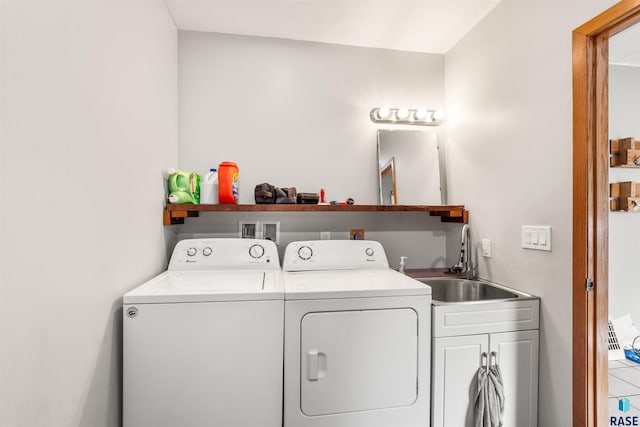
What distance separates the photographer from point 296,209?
1.93 metres

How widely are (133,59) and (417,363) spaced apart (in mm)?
1964

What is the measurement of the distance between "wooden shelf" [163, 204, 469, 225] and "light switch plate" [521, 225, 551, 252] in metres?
0.53

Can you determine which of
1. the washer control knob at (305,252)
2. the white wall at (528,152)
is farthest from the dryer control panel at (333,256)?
the white wall at (528,152)

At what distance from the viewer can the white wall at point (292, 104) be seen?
2109mm

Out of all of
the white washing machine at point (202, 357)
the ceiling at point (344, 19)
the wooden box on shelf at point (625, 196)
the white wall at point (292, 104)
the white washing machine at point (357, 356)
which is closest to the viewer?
the white washing machine at point (202, 357)

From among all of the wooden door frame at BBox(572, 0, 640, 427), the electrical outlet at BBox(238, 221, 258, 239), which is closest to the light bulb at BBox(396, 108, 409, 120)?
the wooden door frame at BBox(572, 0, 640, 427)

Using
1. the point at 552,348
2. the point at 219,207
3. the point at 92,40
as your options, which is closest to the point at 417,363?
the point at 552,348

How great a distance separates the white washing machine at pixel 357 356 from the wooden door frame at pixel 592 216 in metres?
0.64

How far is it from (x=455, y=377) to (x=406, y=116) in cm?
173

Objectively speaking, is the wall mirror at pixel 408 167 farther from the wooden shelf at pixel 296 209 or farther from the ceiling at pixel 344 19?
the ceiling at pixel 344 19

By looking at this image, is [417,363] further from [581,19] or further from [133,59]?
[133,59]

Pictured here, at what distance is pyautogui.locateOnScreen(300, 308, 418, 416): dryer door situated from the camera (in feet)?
4.51

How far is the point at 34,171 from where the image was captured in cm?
83

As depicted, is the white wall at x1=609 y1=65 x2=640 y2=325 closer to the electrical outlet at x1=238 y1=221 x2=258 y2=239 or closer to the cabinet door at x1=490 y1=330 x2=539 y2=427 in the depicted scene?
the cabinet door at x1=490 y1=330 x2=539 y2=427
